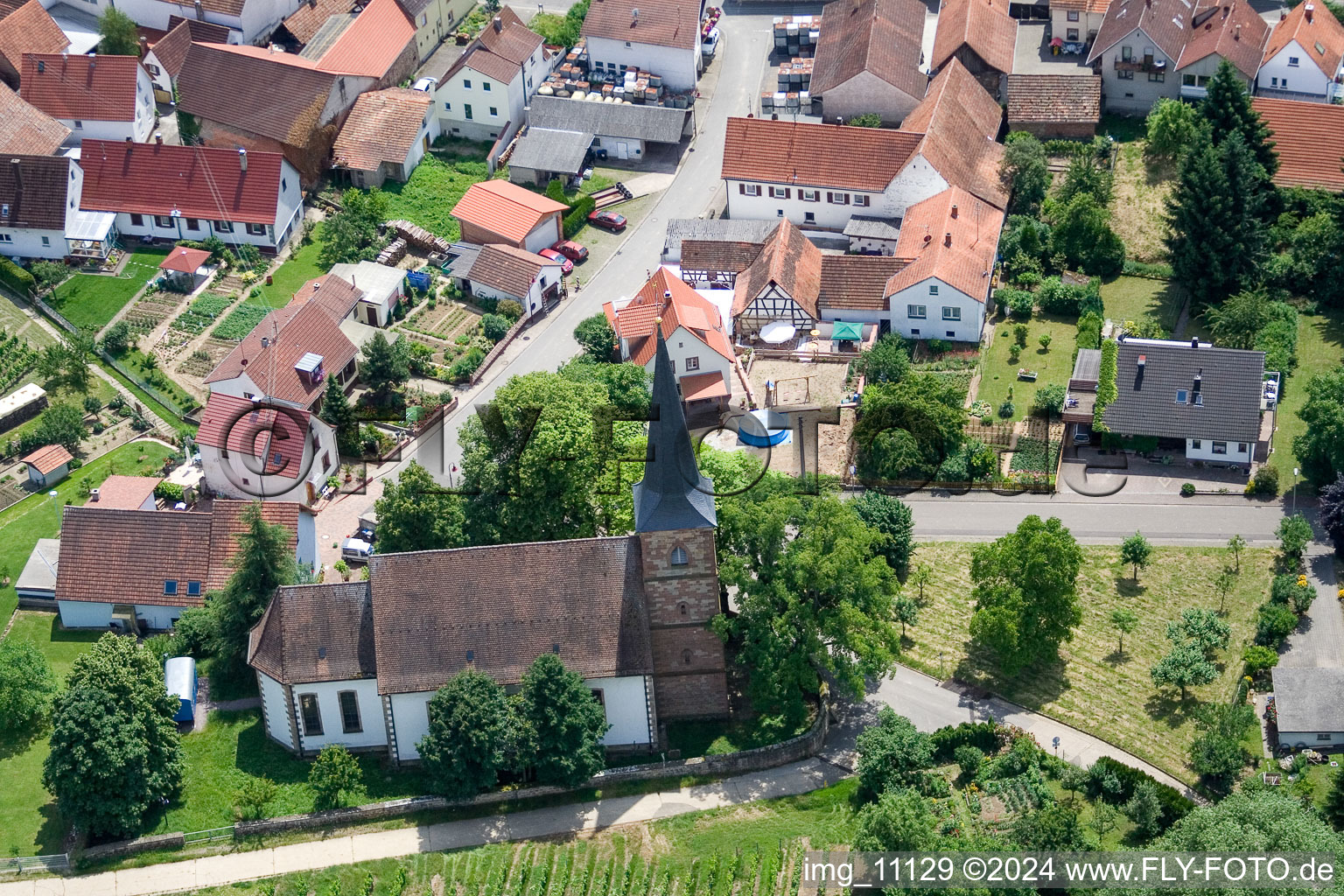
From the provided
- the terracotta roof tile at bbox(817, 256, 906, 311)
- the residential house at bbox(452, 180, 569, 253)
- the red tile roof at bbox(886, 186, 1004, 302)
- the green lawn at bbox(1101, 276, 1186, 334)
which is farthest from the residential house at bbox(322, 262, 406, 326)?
the green lawn at bbox(1101, 276, 1186, 334)

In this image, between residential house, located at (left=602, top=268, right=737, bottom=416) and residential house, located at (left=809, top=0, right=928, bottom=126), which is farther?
residential house, located at (left=809, top=0, right=928, bottom=126)

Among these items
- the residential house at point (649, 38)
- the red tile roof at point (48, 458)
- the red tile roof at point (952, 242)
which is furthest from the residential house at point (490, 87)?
the red tile roof at point (48, 458)

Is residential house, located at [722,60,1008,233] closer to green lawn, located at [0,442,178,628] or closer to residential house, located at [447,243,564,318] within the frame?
residential house, located at [447,243,564,318]

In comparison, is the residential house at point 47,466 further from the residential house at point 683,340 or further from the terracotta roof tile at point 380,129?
the residential house at point 683,340

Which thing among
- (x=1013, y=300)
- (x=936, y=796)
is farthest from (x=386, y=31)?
(x=936, y=796)

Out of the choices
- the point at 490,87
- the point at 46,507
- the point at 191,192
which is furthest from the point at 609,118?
the point at 46,507

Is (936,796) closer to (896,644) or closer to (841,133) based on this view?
(896,644)
